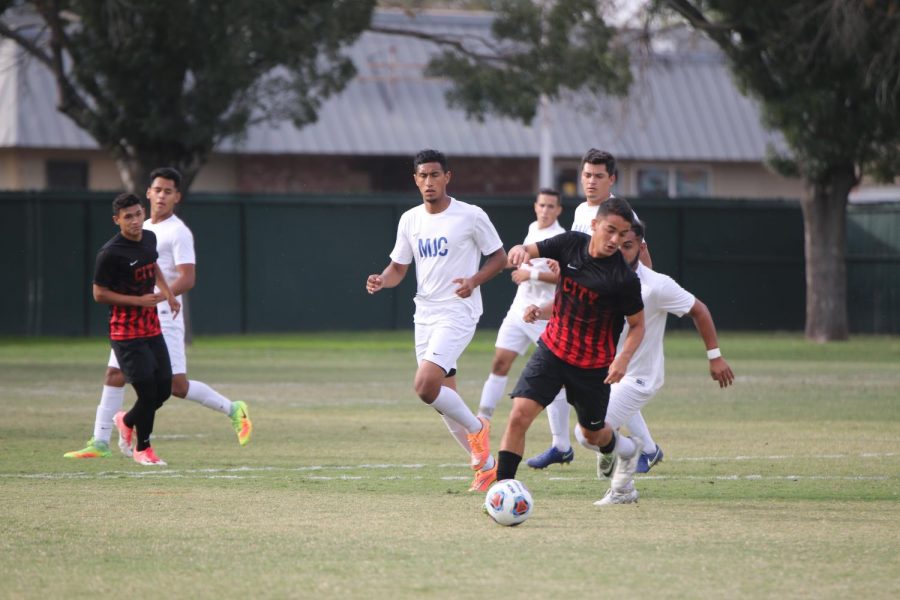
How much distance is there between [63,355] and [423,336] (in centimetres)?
1567

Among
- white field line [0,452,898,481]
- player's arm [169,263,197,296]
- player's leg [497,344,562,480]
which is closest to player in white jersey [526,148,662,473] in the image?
white field line [0,452,898,481]

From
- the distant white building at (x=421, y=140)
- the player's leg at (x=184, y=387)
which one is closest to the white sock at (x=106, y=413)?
the player's leg at (x=184, y=387)

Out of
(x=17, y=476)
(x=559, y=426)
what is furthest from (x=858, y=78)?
(x=17, y=476)

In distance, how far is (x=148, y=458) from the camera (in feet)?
37.6

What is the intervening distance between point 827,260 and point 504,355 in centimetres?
1764

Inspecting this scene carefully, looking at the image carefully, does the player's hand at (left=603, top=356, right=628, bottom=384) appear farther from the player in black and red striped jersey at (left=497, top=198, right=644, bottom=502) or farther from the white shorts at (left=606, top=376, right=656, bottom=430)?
the white shorts at (left=606, top=376, right=656, bottom=430)

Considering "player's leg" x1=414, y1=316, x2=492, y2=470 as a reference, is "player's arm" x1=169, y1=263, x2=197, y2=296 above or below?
above

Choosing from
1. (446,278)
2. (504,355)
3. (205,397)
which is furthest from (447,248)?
(205,397)

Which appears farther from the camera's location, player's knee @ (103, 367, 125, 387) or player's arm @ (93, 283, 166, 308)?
player's knee @ (103, 367, 125, 387)

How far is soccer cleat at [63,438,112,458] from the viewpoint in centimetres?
1186

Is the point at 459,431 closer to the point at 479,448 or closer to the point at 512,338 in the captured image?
the point at 479,448

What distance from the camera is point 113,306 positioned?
37.8 ft

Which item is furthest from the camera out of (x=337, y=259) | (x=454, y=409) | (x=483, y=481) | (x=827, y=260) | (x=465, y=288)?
(x=337, y=259)

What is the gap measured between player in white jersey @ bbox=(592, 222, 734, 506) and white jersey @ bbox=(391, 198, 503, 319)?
3.66 ft
